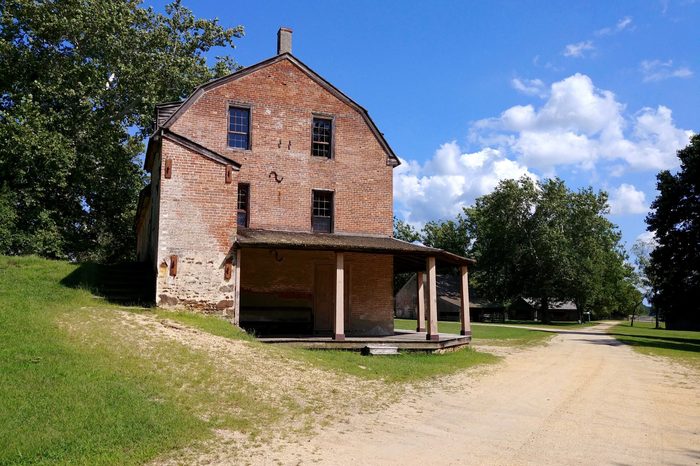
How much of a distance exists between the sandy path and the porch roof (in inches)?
196

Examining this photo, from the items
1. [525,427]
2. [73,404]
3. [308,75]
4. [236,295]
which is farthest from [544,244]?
[73,404]

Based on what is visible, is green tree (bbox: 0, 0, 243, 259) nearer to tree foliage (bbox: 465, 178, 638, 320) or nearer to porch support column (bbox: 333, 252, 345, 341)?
porch support column (bbox: 333, 252, 345, 341)

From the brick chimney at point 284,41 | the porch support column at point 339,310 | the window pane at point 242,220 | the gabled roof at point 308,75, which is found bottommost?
the porch support column at point 339,310

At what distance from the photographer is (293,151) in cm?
2008

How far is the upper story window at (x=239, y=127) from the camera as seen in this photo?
19.4m

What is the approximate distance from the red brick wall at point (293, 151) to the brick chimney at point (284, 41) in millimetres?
1434

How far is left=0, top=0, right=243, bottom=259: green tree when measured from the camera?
2558cm

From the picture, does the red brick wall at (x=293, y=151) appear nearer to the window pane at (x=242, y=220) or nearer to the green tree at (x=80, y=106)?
the window pane at (x=242, y=220)

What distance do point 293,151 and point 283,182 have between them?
126cm

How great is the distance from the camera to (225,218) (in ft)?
54.1

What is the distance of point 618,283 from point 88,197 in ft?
218

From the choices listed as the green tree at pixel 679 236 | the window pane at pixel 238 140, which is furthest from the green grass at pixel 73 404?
the green tree at pixel 679 236

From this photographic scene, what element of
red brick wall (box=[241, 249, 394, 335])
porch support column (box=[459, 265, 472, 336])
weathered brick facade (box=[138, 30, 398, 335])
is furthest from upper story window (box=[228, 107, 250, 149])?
porch support column (box=[459, 265, 472, 336])

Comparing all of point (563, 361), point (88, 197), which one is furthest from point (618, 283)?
point (88, 197)
